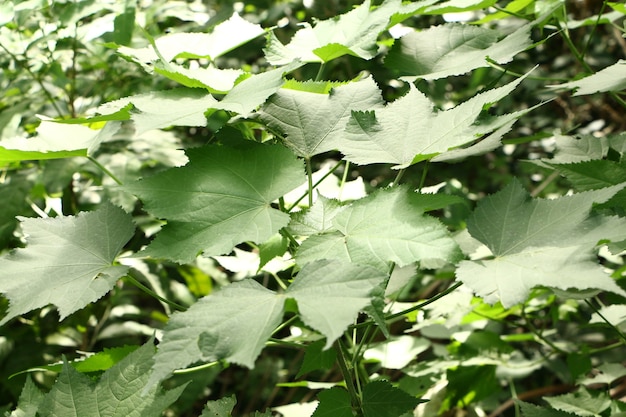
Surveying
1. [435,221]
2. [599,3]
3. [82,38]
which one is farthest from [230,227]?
[599,3]

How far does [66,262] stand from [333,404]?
0.34 meters

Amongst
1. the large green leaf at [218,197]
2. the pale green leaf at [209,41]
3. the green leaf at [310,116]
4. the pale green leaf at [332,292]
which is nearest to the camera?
the pale green leaf at [332,292]

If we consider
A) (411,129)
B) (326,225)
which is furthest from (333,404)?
(411,129)

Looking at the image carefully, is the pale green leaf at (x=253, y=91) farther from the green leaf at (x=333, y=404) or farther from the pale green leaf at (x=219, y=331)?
the green leaf at (x=333, y=404)

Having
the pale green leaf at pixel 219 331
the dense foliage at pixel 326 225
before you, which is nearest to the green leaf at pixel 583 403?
the dense foliage at pixel 326 225

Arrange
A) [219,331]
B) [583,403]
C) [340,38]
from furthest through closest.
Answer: [583,403] → [340,38] → [219,331]

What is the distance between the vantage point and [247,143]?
0.70 metres

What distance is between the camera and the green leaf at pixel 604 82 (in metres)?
0.77

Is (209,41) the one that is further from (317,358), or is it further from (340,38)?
(317,358)

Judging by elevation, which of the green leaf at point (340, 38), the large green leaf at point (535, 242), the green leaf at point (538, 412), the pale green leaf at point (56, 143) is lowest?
the green leaf at point (538, 412)

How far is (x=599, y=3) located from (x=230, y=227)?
2190mm

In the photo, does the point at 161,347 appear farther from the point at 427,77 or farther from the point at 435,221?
the point at 427,77

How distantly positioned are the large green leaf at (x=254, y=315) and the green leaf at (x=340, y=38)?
0.35 m

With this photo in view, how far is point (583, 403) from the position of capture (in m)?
0.99
